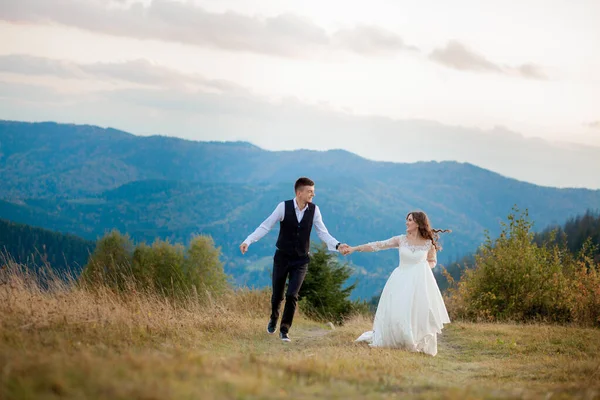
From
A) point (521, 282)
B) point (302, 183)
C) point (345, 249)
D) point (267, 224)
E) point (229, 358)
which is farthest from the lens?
point (521, 282)

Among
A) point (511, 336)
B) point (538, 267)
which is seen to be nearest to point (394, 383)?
point (511, 336)

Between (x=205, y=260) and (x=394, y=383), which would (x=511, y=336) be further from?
(x=205, y=260)

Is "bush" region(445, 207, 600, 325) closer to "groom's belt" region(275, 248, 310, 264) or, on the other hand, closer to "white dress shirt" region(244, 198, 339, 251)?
"white dress shirt" region(244, 198, 339, 251)

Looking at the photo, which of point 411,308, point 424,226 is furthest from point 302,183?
point 411,308

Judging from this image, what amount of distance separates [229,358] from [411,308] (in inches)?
163

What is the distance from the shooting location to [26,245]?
128500mm

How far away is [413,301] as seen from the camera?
32.3ft

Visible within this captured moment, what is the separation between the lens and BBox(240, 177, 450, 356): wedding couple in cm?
978

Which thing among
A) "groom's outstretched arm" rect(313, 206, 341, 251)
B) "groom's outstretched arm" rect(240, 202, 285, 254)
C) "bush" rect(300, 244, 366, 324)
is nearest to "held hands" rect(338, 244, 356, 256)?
"groom's outstretched arm" rect(313, 206, 341, 251)

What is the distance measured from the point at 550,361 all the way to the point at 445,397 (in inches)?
189

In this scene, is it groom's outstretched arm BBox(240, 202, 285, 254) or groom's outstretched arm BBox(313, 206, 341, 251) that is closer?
groom's outstretched arm BBox(240, 202, 285, 254)

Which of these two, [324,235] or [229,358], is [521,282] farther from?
[229,358]

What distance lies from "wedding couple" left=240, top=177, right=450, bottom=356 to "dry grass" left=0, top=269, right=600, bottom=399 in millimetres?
495

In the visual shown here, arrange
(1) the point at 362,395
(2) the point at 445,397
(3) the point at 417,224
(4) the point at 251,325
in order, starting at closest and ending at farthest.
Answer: (2) the point at 445,397
(1) the point at 362,395
(3) the point at 417,224
(4) the point at 251,325
